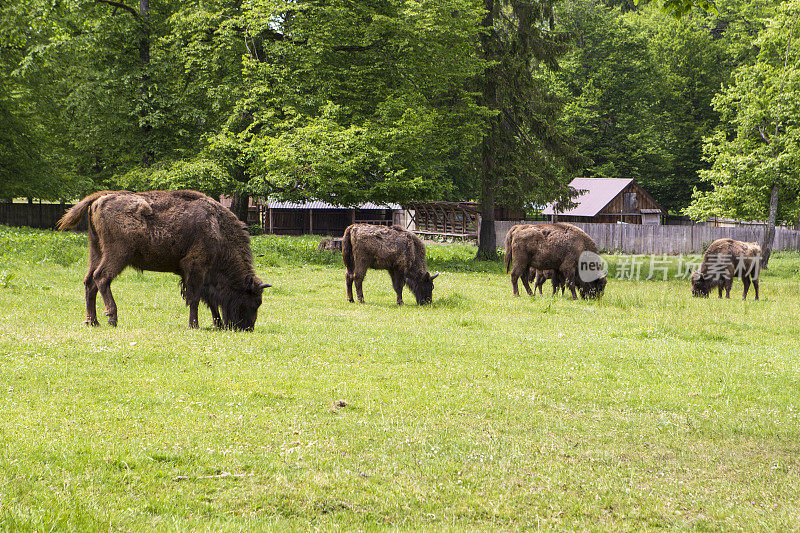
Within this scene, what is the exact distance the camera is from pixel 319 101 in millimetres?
28938

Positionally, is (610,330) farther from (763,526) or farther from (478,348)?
(763,526)

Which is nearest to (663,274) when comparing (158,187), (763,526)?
(158,187)

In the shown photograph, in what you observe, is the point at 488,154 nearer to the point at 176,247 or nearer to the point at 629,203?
the point at 176,247

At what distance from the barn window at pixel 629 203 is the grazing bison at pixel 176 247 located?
153ft

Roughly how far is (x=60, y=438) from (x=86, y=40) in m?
27.4

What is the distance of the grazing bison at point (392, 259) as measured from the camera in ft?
55.7

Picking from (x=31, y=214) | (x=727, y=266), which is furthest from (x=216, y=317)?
(x=31, y=214)

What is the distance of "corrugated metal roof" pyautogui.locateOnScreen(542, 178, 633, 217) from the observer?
51.1m

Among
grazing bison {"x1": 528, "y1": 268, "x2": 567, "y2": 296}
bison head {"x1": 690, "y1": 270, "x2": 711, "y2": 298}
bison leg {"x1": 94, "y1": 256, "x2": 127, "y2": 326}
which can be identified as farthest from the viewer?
bison head {"x1": 690, "y1": 270, "x2": 711, "y2": 298}

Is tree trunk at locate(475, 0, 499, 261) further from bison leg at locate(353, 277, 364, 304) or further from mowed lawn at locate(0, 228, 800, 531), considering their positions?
mowed lawn at locate(0, 228, 800, 531)

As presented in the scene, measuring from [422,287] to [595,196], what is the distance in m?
38.8

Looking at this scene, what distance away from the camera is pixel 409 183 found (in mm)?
27438

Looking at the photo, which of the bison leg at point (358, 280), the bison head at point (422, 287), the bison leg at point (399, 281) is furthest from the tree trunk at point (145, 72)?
the bison head at point (422, 287)

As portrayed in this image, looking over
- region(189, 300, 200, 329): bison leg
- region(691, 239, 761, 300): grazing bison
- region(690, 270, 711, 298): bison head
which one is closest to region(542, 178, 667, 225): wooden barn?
region(691, 239, 761, 300): grazing bison
